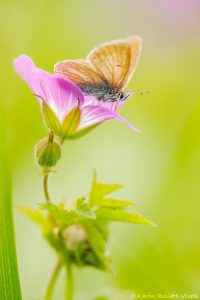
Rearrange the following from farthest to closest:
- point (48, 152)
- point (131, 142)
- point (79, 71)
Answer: point (131, 142) → point (79, 71) → point (48, 152)

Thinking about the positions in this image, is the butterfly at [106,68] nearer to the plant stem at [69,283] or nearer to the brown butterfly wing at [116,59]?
the brown butterfly wing at [116,59]

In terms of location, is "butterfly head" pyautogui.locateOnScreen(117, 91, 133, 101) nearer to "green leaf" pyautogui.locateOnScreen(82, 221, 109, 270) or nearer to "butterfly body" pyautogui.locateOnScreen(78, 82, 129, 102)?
"butterfly body" pyautogui.locateOnScreen(78, 82, 129, 102)

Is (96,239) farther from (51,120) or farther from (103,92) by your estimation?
(103,92)

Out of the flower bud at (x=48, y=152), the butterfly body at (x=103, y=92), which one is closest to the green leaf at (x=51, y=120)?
the flower bud at (x=48, y=152)

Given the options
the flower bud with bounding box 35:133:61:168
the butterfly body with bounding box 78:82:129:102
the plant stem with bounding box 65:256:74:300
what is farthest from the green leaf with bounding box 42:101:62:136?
the plant stem with bounding box 65:256:74:300

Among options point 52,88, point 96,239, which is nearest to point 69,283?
point 96,239

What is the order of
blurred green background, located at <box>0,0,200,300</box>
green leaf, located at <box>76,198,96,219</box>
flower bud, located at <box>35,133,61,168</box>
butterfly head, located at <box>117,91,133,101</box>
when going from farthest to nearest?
blurred green background, located at <box>0,0,200,300</box> < butterfly head, located at <box>117,91,133,101</box> < flower bud, located at <box>35,133,61,168</box> < green leaf, located at <box>76,198,96,219</box>
